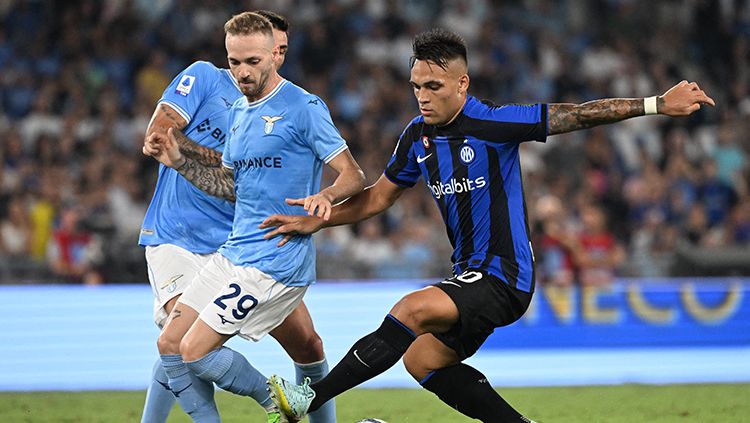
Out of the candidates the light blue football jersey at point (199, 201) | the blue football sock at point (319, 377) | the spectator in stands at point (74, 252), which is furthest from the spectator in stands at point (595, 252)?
the light blue football jersey at point (199, 201)

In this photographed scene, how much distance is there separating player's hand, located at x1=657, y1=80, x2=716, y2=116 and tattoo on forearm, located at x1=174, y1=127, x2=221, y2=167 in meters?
2.38

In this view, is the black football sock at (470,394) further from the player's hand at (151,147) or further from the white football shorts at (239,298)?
the player's hand at (151,147)

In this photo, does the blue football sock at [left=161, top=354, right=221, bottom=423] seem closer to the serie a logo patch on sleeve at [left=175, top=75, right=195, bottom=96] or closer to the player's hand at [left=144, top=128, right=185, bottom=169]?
the player's hand at [left=144, top=128, right=185, bottom=169]

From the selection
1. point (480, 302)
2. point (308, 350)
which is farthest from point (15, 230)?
point (480, 302)

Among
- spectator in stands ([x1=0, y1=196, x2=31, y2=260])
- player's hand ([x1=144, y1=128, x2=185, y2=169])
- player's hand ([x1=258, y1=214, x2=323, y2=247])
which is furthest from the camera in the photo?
spectator in stands ([x1=0, y1=196, x2=31, y2=260])

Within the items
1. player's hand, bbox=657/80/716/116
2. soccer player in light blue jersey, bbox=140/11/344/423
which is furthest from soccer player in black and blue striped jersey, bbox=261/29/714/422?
soccer player in light blue jersey, bbox=140/11/344/423

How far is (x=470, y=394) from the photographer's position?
5980 mm

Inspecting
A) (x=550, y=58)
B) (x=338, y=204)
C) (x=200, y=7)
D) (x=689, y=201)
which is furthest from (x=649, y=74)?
(x=338, y=204)

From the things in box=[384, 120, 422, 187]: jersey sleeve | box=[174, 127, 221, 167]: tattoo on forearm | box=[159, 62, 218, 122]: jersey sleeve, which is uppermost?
box=[159, 62, 218, 122]: jersey sleeve

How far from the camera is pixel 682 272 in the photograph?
1278 cm

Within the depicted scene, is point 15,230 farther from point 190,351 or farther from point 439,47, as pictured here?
point 439,47

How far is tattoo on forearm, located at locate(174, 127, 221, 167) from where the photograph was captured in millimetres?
6223

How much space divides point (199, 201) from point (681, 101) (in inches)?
105

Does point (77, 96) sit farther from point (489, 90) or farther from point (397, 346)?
point (397, 346)
